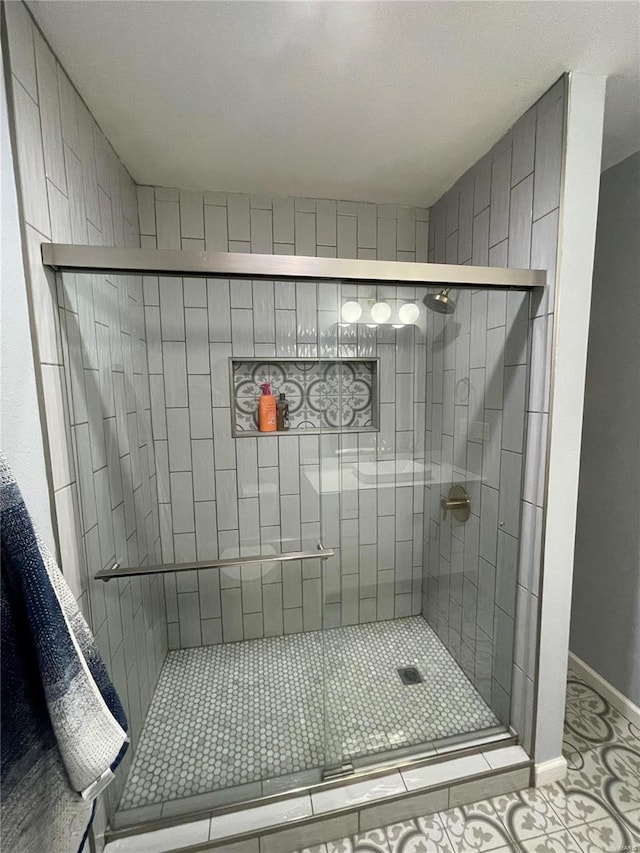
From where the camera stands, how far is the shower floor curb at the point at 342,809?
3.34 feet

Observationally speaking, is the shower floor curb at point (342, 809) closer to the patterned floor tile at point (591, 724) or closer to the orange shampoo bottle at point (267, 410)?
the patterned floor tile at point (591, 724)

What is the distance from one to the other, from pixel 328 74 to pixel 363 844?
2.23 meters

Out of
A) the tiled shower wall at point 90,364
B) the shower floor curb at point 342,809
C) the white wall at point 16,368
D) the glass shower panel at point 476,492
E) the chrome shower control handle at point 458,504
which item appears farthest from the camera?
the chrome shower control handle at point 458,504

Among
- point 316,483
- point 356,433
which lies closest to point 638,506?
point 356,433

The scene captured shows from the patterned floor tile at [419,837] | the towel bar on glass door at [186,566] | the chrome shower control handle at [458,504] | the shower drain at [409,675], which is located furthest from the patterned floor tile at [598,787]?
the towel bar on glass door at [186,566]

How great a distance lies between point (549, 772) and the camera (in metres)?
1.20

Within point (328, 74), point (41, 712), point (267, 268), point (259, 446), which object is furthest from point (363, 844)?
point (328, 74)

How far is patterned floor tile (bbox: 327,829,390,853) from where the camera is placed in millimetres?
1048

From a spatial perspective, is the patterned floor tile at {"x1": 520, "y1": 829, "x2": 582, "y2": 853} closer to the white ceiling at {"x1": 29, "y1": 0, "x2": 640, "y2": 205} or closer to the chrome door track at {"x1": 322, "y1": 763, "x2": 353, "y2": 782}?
the chrome door track at {"x1": 322, "y1": 763, "x2": 353, "y2": 782}

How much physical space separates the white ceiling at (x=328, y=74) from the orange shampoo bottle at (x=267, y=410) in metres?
0.93

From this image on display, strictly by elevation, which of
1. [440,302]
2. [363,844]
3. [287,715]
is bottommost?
[363,844]

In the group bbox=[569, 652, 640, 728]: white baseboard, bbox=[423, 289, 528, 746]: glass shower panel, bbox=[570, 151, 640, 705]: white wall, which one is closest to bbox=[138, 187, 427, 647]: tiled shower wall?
bbox=[423, 289, 528, 746]: glass shower panel

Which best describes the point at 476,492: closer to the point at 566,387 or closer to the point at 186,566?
the point at 566,387

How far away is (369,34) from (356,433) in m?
1.22
